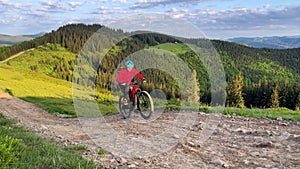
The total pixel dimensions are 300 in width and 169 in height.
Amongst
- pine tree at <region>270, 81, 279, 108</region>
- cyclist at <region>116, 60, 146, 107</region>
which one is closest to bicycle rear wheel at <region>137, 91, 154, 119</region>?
cyclist at <region>116, 60, 146, 107</region>

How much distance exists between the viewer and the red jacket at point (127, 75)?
1356 centimetres

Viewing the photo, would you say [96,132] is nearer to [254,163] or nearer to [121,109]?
[121,109]

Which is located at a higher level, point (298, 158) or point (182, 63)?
point (182, 63)

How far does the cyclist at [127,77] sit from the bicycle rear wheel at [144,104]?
0.45 meters

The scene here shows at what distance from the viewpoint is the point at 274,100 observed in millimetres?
89375

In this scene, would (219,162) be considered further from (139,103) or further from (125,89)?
(125,89)

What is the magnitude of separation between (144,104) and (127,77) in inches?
60.0

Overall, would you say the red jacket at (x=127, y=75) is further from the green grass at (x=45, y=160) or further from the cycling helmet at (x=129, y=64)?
the green grass at (x=45, y=160)

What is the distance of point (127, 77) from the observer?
1377cm

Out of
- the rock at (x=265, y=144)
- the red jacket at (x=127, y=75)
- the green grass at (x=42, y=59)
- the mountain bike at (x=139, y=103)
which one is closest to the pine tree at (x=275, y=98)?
the mountain bike at (x=139, y=103)

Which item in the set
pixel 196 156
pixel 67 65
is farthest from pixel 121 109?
pixel 67 65

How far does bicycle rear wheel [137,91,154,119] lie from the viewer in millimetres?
13781

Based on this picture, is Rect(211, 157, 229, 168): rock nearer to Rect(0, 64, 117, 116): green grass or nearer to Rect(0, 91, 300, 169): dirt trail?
Rect(0, 91, 300, 169): dirt trail

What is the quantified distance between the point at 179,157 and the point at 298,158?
288cm
